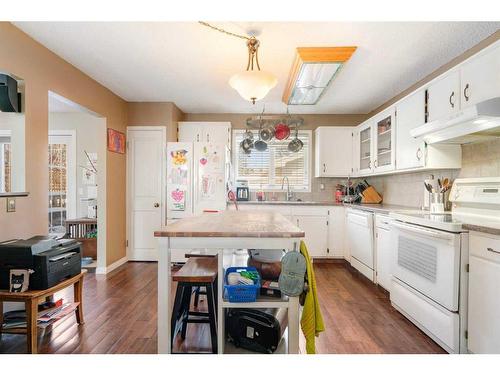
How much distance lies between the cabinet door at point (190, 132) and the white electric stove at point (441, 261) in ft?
10.4

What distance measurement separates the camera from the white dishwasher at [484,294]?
155 centimetres

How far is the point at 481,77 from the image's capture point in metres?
2.01

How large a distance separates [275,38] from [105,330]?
2.73m

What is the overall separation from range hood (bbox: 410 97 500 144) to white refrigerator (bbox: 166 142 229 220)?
247 cm

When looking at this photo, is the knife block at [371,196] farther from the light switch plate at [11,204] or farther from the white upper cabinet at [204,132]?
the light switch plate at [11,204]

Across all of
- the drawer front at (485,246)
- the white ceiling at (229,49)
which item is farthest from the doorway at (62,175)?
the drawer front at (485,246)

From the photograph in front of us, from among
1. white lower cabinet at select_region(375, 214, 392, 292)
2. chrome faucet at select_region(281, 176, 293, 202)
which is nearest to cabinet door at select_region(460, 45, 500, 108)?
white lower cabinet at select_region(375, 214, 392, 292)

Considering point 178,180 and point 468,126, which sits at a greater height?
point 468,126

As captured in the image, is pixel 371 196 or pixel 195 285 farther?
pixel 371 196

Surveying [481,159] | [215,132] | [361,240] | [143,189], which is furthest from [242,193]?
[481,159]

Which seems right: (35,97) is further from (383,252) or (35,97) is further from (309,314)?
Result: (383,252)

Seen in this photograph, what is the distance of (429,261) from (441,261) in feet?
0.41

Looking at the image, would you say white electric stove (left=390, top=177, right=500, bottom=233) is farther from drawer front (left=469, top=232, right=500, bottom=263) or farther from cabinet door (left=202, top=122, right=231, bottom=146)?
cabinet door (left=202, top=122, right=231, bottom=146)
